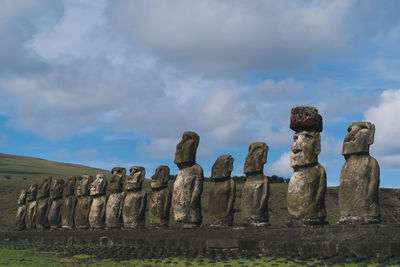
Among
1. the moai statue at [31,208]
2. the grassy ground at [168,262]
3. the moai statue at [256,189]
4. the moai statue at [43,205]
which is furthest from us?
the moai statue at [31,208]

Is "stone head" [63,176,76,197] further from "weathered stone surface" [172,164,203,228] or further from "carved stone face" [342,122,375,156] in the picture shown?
"carved stone face" [342,122,375,156]

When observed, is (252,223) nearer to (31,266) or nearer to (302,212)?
(302,212)

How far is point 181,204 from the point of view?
15195mm

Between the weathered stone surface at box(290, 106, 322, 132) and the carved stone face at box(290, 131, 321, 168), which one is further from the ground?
the weathered stone surface at box(290, 106, 322, 132)

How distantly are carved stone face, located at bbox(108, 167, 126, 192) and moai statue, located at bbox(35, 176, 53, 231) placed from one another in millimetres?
5449

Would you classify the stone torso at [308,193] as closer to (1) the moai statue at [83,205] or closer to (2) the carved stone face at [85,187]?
(1) the moai statue at [83,205]

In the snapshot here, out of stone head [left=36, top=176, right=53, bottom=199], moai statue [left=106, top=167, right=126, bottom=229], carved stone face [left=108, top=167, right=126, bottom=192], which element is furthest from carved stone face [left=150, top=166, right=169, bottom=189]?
stone head [left=36, top=176, right=53, bottom=199]

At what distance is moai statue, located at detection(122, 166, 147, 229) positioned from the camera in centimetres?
1741

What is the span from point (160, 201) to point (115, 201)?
298 cm

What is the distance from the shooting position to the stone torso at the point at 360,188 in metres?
10.8

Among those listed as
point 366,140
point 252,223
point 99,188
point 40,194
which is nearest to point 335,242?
point 366,140

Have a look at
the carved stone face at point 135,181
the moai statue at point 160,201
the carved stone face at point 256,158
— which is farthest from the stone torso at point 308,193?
the carved stone face at point 135,181

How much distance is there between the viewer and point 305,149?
11891mm

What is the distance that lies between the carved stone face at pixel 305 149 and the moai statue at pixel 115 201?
8557 millimetres
